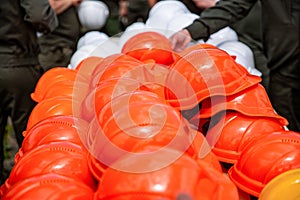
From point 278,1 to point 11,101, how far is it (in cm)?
173

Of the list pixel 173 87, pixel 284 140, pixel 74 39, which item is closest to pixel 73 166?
pixel 173 87

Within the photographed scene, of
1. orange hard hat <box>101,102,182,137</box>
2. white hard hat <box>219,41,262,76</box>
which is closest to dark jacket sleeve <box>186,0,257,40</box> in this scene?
Result: white hard hat <box>219,41,262,76</box>

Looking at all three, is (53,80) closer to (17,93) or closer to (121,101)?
(121,101)

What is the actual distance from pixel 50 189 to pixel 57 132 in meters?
0.30

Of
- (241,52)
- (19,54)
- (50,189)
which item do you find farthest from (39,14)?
(50,189)

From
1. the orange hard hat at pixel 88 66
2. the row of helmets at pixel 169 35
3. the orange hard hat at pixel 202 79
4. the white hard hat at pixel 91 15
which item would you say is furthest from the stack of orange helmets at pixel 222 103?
the white hard hat at pixel 91 15

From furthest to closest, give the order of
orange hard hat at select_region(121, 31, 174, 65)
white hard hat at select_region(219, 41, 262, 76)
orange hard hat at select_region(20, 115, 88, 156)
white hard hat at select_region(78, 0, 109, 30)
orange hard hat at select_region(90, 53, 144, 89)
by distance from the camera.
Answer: white hard hat at select_region(78, 0, 109, 30), white hard hat at select_region(219, 41, 262, 76), orange hard hat at select_region(121, 31, 174, 65), orange hard hat at select_region(90, 53, 144, 89), orange hard hat at select_region(20, 115, 88, 156)

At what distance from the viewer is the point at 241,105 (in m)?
1.23

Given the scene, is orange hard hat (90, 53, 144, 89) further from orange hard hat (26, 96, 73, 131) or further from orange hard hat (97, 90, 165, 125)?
orange hard hat (97, 90, 165, 125)

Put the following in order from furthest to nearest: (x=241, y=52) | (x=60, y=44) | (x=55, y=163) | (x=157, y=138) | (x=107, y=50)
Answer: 1. (x=60, y=44)
2. (x=241, y=52)
3. (x=107, y=50)
4. (x=55, y=163)
5. (x=157, y=138)

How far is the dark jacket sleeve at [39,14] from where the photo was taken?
2500mm

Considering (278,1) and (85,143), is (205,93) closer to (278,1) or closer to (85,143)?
(85,143)

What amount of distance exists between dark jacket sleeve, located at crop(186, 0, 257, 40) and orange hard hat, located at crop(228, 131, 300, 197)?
1.30 m

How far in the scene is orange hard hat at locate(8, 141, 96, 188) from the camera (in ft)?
3.19
